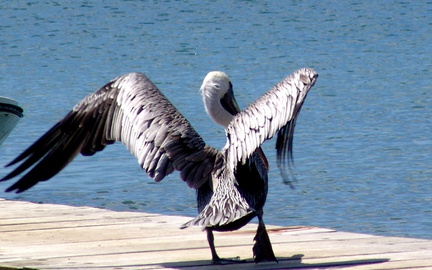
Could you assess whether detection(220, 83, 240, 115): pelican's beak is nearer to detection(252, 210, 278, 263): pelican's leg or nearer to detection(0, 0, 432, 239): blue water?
detection(252, 210, 278, 263): pelican's leg

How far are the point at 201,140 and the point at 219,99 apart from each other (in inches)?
9.7

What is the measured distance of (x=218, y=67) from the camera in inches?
725

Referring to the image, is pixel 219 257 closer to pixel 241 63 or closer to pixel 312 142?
pixel 312 142

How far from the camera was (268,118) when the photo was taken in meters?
4.57

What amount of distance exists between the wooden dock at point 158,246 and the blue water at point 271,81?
96.9 inches

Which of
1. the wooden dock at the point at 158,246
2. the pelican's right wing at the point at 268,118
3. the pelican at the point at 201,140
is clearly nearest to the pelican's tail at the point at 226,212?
the pelican at the point at 201,140

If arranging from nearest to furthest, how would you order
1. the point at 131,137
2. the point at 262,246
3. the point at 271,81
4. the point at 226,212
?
the point at 226,212 → the point at 262,246 → the point at 131,137 → the point at 271,81

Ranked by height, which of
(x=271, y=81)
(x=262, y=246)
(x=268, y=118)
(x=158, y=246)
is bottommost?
(x=158, y=246)

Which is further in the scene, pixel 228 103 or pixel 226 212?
pixel 228 103

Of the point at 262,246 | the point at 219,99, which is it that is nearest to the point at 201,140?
the point at 219,99

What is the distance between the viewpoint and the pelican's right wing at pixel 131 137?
4770mm

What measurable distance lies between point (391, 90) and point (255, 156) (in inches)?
421

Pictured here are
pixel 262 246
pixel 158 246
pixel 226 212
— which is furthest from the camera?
pixel 158 246

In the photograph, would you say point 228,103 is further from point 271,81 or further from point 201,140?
point 271,81
